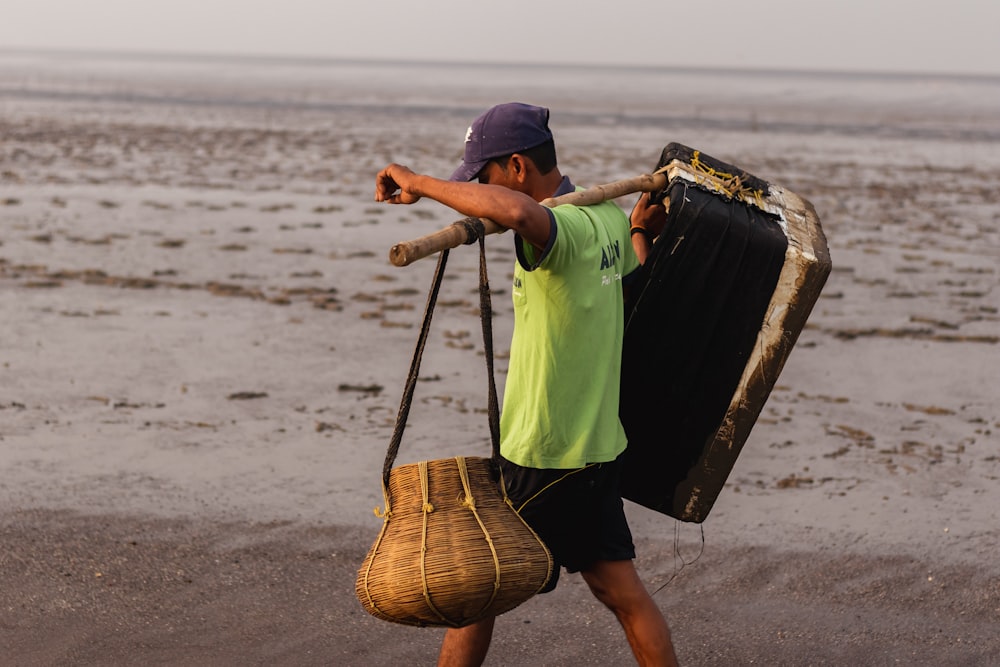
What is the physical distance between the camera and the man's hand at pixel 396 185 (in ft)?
9.54

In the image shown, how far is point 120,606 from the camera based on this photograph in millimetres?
4230

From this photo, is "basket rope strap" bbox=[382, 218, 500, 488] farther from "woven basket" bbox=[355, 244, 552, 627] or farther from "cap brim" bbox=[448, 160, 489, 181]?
"cap brim" bbox=[448, 160, 489, 181]

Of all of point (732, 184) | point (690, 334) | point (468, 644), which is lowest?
point (468, 644)

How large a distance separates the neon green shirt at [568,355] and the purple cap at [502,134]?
20cm

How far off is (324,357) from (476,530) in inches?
198

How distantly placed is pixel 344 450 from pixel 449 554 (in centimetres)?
329

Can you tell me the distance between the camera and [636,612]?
3.11 meters

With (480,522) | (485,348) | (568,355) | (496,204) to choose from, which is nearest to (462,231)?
(496,204)

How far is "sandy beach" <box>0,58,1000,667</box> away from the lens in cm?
418

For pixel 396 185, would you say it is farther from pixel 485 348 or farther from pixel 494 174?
pixel 485 348

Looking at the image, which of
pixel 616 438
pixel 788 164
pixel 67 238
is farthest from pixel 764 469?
pixel 788 164

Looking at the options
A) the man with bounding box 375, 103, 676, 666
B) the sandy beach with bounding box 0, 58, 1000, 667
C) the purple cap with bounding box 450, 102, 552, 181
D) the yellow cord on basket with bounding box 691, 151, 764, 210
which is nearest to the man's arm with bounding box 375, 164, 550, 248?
the man with bounding box 375, 103, 676, 666

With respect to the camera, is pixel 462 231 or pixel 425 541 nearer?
pixel 462 231

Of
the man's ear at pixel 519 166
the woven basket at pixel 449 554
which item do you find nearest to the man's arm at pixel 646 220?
the man's ear at pixel 519 166
